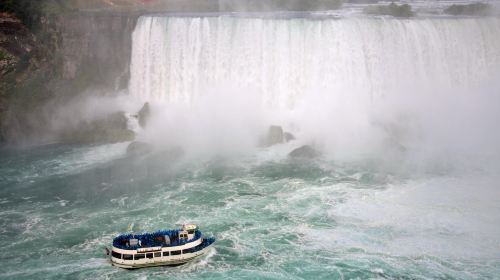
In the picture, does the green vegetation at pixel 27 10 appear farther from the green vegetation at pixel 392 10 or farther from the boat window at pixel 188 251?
the boat window at pixel 188 251

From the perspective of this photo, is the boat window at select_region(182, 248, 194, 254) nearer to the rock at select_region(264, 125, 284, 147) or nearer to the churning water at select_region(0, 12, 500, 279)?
the churning water at select_region(0, 12, 500, 279)

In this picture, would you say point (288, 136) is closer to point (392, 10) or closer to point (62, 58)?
point (392, 10)

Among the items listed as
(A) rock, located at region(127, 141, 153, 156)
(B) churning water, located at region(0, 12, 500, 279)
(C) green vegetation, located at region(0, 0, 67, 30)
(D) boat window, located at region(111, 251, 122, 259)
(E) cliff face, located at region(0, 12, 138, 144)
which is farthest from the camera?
(C) green vegetation, located at region(0, 0, 67, 30)

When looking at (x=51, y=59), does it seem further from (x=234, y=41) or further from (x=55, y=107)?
A: (x=234, y=41)

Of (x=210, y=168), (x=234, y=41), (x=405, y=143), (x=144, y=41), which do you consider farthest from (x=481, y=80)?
(x=144, y=41)

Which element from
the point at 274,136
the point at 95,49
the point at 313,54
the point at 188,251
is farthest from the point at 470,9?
the point at 188,251

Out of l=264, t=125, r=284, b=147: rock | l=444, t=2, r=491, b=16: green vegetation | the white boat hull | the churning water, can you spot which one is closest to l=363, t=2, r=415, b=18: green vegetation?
l=444, t=2, r=491, b=16: green vegetation

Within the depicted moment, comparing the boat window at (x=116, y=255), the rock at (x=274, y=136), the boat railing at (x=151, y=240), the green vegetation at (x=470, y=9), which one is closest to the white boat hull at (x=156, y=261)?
the boat window at (x=116, y=255)
